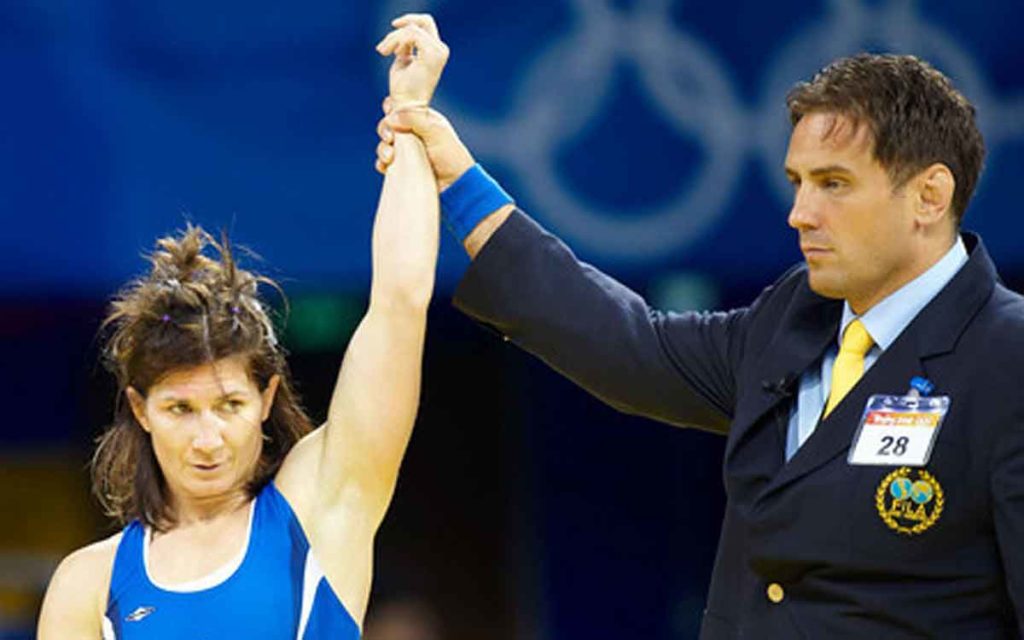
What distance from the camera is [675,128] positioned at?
654 cm

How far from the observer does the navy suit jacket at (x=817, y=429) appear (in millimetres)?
3266

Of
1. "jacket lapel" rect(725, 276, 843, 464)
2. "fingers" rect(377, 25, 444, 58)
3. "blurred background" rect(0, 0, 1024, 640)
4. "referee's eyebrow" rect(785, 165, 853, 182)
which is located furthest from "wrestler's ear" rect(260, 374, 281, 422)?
"blurred background" rect(0, 0, 1024, 640)

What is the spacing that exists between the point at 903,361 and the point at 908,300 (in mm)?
121

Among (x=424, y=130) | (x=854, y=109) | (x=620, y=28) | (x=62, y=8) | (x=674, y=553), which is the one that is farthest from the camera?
(x=674, y=553)

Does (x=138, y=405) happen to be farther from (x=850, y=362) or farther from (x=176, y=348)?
(x=850, y=362)

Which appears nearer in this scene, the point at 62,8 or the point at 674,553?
the point at 62,8

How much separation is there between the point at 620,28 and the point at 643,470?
187 centimetres

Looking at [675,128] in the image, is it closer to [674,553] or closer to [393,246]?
[674,553]

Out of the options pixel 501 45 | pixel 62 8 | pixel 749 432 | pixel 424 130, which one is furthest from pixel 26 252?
pixel 749 432

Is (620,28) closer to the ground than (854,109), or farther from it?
farther from it

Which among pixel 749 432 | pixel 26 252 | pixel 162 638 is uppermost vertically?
pixel 26 252

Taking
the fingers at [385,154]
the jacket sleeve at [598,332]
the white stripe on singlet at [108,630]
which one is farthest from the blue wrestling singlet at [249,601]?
the fingers at [385,154]

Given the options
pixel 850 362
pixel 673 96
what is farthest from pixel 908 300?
pixel 673 96

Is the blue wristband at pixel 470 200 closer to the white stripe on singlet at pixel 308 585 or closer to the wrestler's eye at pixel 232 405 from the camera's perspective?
the wrestler's eye at pixel 232 405
